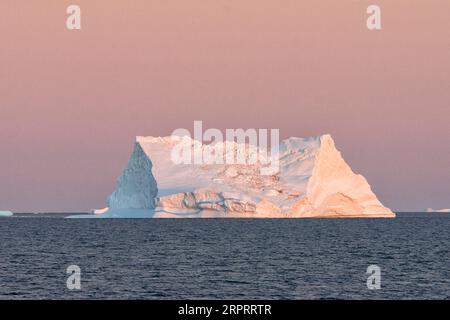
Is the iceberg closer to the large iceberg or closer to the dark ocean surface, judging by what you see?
the large iceberg

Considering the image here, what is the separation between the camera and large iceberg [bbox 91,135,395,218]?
103 m

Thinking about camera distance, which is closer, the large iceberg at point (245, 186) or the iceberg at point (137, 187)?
the large iceberg at point (245, 186)

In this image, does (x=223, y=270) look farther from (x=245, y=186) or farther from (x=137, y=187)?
(x=137, y=187)

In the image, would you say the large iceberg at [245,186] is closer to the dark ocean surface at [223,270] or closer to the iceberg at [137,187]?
the iceberg at [137,187]

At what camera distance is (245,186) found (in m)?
107

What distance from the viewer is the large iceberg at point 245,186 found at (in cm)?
10319

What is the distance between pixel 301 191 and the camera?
104375 millimetres

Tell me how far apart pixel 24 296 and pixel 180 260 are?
17582mm

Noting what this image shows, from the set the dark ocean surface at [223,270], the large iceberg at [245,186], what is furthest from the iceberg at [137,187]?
the dark ocean surface at [223,270]

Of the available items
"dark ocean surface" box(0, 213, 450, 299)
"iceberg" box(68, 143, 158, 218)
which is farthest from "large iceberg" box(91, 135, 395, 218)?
"dark ocean surface" box(0, 213, 450, 299)

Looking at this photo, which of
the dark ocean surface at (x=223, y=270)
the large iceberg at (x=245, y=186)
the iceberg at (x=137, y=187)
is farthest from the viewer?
the iceberg at (x=137, y=187)
